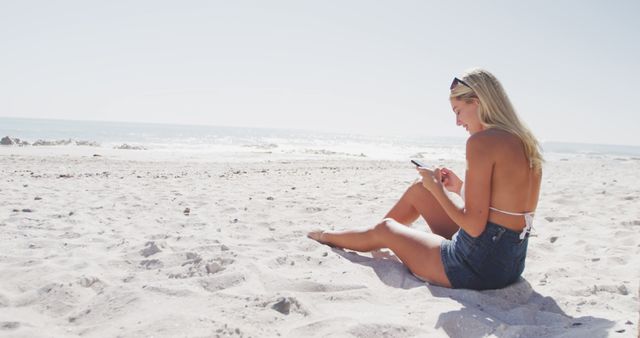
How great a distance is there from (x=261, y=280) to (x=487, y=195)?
149cm

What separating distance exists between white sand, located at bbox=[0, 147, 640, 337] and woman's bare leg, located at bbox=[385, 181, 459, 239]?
0.48 meters

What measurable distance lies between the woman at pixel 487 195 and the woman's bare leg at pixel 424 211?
0.48 m

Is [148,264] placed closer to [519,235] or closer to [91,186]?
[519,235]

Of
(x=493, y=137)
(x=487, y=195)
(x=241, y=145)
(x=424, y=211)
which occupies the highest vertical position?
(x=493, y=137)

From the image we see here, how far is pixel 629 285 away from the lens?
3115mm

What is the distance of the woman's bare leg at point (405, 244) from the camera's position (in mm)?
3092

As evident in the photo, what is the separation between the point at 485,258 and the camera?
2885 mm

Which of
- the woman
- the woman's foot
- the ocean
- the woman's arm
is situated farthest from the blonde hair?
the ocean

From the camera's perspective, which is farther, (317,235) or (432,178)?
(317,235)

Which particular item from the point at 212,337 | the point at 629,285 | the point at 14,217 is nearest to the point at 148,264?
the point at 212,337

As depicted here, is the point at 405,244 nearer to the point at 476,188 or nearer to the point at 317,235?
the point at 476,188

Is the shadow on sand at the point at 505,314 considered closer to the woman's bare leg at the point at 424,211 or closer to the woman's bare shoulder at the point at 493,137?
the woman's bare leg at the point at 424,211

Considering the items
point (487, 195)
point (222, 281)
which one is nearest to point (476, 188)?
point (487, 195)

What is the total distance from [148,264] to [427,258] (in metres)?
1.93
